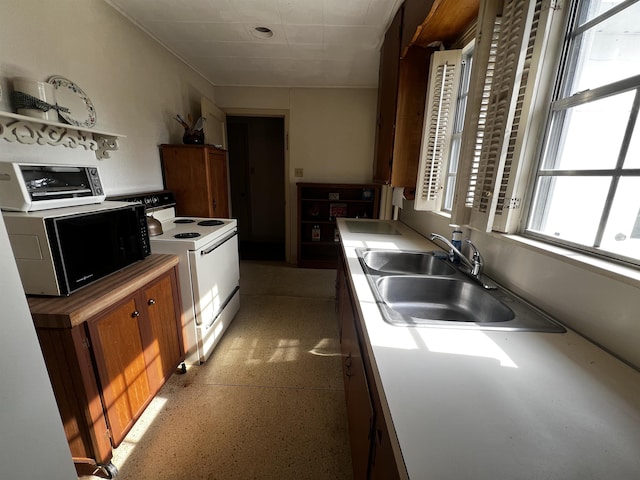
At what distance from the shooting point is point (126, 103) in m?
2.06

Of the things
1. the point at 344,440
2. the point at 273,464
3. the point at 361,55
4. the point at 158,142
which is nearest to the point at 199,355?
the point at 273,464

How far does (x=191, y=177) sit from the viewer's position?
2.57 meters

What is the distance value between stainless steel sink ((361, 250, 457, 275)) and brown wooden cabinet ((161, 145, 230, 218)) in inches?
71.1

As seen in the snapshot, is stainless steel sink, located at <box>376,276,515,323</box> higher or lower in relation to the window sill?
lower

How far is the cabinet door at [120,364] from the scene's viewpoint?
3.62 feet

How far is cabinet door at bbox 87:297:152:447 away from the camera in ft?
3.62

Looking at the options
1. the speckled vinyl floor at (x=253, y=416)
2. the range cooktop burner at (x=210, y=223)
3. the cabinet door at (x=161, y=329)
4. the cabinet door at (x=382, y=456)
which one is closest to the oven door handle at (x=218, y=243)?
the range cooktop burner at (x=210, y=223)

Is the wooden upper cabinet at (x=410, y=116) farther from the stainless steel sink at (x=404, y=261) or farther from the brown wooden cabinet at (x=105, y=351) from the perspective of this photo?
the brown wooden cabinet at (x=105, y=351)

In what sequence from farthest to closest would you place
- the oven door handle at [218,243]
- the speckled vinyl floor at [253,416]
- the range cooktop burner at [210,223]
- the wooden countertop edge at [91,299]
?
the range cooktop burner at [210,223], the oven door handle at [218,243], the speckled vinyl floor at [253,416], the wooden countertop edge at [91,299]

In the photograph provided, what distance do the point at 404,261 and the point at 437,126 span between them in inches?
36.4

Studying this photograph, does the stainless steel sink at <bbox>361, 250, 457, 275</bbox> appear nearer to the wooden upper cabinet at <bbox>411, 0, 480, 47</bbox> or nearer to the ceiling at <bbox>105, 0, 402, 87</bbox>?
the wooden upper cabinet at <bbox>411, 0, 480, 47</bbox>

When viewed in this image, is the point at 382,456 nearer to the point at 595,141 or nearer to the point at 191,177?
the point at 595,141

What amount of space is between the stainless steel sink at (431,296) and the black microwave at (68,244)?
1.27 metres

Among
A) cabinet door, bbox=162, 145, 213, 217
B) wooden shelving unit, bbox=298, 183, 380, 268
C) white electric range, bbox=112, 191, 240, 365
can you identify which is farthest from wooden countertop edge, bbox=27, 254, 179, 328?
wooden shelving unit, bbox=298, 183, 380, 268
